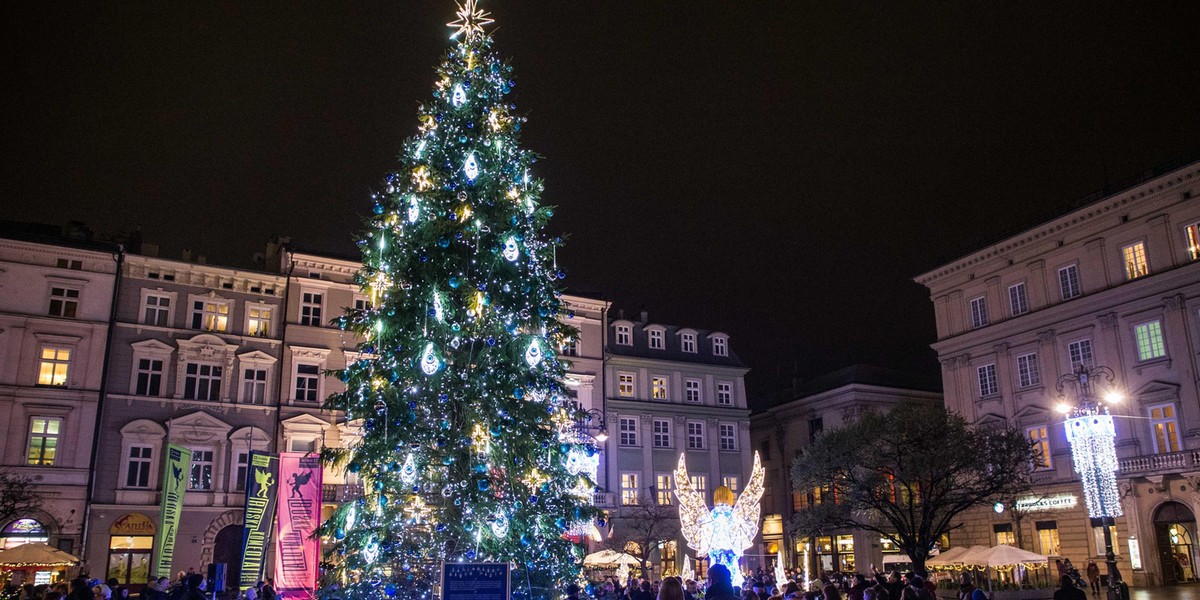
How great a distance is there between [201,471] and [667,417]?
2592 cm

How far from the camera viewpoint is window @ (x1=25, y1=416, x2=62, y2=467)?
34781 millimetres

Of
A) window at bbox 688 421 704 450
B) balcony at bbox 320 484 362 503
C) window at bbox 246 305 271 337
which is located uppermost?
window at bbox 246 305 271 337

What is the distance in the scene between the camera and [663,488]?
4959 centimetres

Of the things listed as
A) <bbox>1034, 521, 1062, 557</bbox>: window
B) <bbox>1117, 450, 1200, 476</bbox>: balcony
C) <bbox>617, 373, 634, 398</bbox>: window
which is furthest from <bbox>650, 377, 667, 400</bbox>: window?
<bbox>1117, 450, 1200, 476</bbox>: balcony

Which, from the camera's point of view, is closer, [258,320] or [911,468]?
[911,468]

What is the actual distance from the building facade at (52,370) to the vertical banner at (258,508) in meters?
17.2

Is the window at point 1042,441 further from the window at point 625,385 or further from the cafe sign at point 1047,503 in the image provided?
the window at point 625,385

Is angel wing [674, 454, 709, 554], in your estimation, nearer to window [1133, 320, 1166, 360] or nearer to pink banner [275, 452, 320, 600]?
pink banner [275, 452, 320, 600]

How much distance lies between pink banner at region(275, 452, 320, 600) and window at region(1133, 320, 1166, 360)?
34.8 meters

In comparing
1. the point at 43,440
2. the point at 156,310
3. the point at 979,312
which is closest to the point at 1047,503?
the point at 979,312

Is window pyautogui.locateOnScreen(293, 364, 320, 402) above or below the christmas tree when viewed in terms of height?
above

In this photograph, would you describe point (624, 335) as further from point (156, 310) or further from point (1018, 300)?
point (156, 310)

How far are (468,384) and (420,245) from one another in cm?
273

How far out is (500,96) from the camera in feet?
54.3
